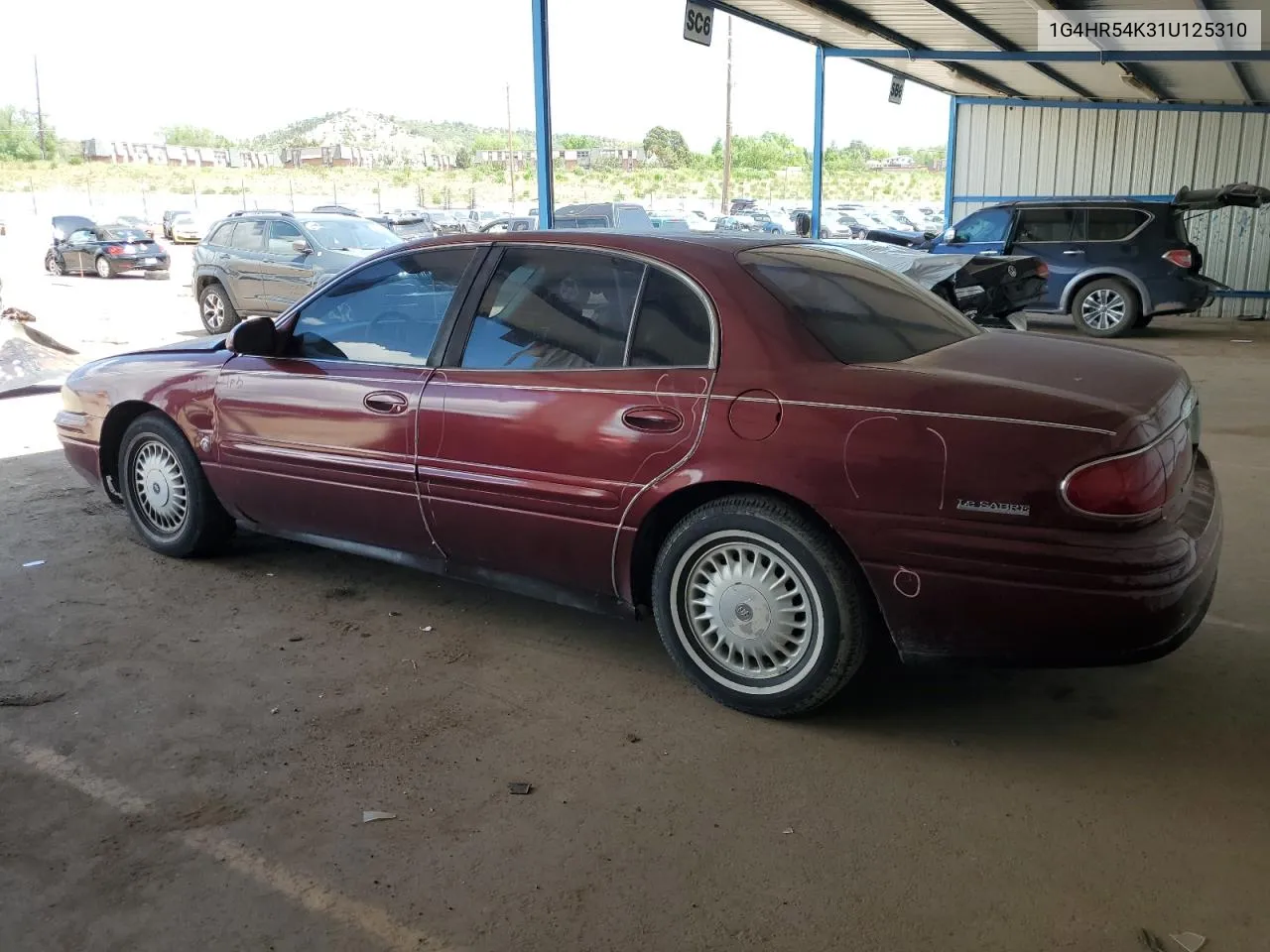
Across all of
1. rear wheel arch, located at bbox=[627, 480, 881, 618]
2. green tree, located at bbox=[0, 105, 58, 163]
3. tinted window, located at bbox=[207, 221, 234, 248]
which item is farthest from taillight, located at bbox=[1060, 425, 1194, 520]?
green tree, located at bbox=[0, 105, 58, 163]

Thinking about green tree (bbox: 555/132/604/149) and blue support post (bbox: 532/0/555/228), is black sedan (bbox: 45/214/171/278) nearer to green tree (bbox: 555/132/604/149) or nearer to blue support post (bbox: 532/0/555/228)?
blue support post (bbox: 532/0/555/228)

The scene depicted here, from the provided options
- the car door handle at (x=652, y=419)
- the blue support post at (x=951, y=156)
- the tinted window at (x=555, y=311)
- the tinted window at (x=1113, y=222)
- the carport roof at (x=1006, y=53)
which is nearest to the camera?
the car door handle at (x=652, y=419)

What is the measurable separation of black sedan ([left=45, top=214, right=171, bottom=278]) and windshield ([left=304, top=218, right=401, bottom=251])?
42.1ft

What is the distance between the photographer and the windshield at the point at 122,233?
25.5 m

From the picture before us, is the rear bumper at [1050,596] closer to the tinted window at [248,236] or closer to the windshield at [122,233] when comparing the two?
the tinted window at [248,236]

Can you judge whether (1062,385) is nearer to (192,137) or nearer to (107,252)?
(107,252)

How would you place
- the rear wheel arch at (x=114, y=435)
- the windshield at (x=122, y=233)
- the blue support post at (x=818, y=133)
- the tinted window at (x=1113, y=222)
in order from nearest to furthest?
the rear wheel arch at (x=114, y=435)
the tinted window at (x=1113, y=222)
the blue support post at (x=818, y=133)
the windshield at (x=122, y=233)

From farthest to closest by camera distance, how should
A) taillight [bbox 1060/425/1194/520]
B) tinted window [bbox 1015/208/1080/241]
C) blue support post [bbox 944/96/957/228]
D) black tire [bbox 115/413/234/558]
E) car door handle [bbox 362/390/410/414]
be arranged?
blue support post [bbox 944/96/957/228] < tinted window [bbox 1015/208/1080/241] < black tire [bbox 115/413/234/558] < car door handle [bbox 362/390/410/414] < taillight [bbox 1060/425/1194/520]

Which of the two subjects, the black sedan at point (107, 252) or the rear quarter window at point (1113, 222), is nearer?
the rear quarter window at point (1113, 222)

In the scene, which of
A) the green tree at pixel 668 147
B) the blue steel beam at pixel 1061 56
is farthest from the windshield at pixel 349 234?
the green tree at pixel 668 147

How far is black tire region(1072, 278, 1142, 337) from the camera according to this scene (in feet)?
46.3

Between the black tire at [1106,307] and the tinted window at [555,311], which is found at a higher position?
the tinted window at [555,311]

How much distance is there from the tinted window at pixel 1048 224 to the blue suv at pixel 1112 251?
0.01 metres

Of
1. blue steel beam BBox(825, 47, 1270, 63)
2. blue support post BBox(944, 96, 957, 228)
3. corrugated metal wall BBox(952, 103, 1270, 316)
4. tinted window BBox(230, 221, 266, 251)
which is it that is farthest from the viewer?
blue support post BBox(944, 96, 957, 228)
